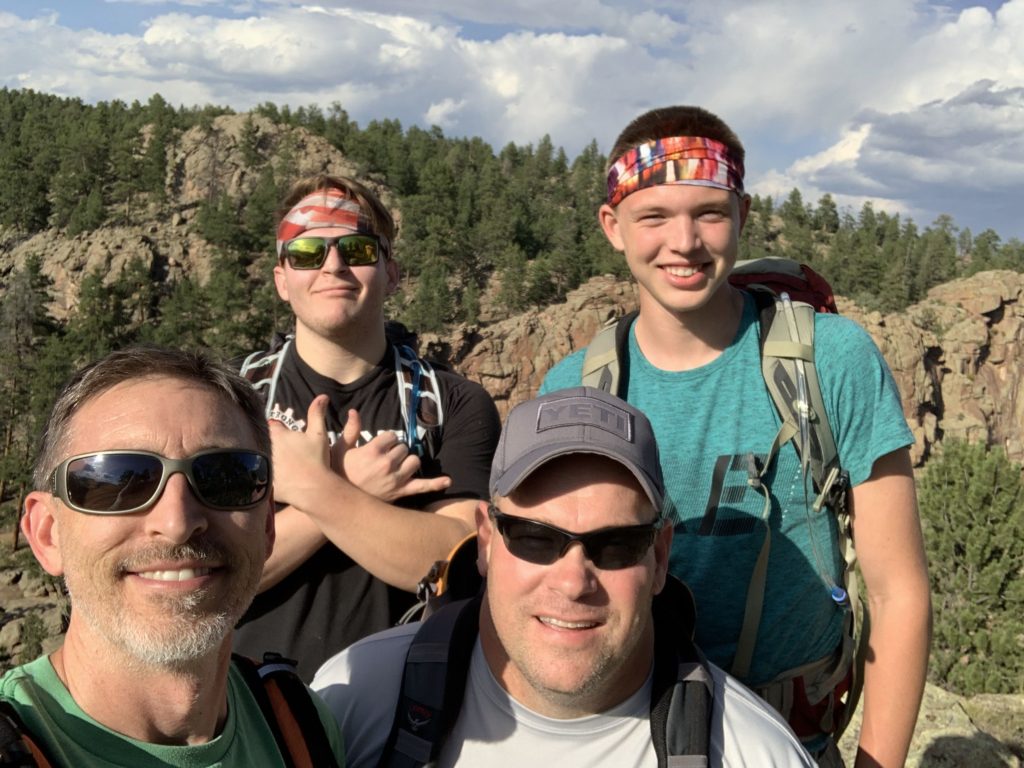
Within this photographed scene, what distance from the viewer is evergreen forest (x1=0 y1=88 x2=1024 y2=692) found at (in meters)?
29.9

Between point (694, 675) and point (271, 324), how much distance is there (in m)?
57.5

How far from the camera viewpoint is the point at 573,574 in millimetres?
2342

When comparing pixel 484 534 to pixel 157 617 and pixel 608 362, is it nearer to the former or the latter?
pixel 608 362

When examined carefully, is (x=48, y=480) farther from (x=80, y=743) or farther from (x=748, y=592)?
(x=748, y=592)

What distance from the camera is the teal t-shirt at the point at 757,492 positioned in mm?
2816

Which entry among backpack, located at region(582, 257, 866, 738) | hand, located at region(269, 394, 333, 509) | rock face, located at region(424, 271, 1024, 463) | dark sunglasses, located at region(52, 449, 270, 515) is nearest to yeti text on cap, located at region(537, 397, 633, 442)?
backpack, located at region(582, 257, 866, 738)

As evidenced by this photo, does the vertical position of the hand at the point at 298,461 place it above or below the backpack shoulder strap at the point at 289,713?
above

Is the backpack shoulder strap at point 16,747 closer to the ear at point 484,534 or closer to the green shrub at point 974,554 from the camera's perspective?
the ear at point 484,534

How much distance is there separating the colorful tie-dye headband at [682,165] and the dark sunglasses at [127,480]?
1.71m

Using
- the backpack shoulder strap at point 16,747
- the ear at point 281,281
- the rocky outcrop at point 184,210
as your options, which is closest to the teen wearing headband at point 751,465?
the ear at point 281,281

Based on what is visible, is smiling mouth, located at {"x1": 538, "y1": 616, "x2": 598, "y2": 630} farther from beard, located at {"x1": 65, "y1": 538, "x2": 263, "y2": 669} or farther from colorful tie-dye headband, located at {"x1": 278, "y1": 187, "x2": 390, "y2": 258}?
colorful tie-dye headband, located at {"x1": 278, "y1": 187, "x2": 390, "y2": 258}

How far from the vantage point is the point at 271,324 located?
57.5 metres

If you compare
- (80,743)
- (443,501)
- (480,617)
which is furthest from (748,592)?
(80,743)

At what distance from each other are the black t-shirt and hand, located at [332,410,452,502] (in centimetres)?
14
